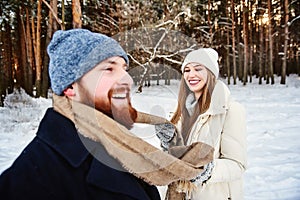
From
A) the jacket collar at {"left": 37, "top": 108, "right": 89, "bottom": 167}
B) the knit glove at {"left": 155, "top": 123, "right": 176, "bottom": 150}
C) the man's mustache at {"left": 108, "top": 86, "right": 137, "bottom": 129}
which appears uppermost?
the man's mustache at {"left": 108, "top": 86, "right": 137, "bottom": 129}

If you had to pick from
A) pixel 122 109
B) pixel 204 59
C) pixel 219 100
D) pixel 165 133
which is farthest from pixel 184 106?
pixel 122 109

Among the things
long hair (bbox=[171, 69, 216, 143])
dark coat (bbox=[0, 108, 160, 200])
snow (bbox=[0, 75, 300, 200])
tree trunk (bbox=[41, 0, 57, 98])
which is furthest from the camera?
tree trunk (bbox=[41, 0, 57, 98])

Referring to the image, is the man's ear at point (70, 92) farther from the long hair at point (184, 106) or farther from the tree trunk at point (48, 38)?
the tree trunk at point (48, 38)

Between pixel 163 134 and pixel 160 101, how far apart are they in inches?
8.8

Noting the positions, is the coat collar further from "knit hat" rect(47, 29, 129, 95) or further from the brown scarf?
"knit hat" rect(47, 29, 129, 95)

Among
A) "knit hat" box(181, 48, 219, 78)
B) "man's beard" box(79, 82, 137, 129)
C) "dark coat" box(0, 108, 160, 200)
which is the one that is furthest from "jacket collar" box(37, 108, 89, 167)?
"knit hat" box(181, 48, 219, 78)

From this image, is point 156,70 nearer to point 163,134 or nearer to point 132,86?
point 163,134

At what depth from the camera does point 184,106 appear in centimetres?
203

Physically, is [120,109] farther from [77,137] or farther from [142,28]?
[142,28]

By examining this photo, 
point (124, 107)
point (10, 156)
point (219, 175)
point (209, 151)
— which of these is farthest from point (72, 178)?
point (10, 156)

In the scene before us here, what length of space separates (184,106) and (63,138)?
3.79 ft

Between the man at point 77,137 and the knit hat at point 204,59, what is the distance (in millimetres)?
690

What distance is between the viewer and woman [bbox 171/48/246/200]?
1.77m

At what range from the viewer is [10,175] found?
92 cm
